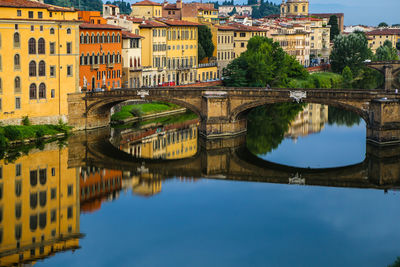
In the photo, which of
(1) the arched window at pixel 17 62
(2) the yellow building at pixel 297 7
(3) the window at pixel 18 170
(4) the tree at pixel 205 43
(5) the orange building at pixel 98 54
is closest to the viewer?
(3) the window at pixel 18 170

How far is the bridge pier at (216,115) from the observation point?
199 feet

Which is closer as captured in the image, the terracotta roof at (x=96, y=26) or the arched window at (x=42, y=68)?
the arched window at (x=42, y=68)

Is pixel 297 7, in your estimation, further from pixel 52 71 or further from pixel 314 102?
pixel 52 71

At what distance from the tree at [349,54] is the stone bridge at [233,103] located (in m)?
59.9

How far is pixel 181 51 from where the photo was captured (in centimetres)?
9038

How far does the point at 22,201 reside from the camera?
41.0 metres

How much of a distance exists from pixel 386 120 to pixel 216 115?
42.9 feet

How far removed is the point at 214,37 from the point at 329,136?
3915 cm

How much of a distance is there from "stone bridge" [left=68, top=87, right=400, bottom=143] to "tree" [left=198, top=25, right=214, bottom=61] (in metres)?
32.6

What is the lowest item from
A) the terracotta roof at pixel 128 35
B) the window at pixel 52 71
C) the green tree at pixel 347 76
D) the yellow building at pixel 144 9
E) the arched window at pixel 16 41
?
the green tree at pixel 347 76

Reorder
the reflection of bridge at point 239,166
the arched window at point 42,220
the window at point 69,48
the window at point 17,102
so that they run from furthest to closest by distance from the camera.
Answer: the window at point 69,48
the window at point 17,102
the reflection of bridge at point 239,166
the arched window at point 42,220

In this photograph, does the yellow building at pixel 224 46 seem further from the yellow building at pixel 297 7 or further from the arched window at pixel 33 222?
the yellow building at pixel 297 7

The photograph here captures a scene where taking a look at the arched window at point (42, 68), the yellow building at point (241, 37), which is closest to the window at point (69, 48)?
the arched window at point (42, 68)

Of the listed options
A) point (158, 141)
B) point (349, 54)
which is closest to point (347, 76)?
point (349, 54)
